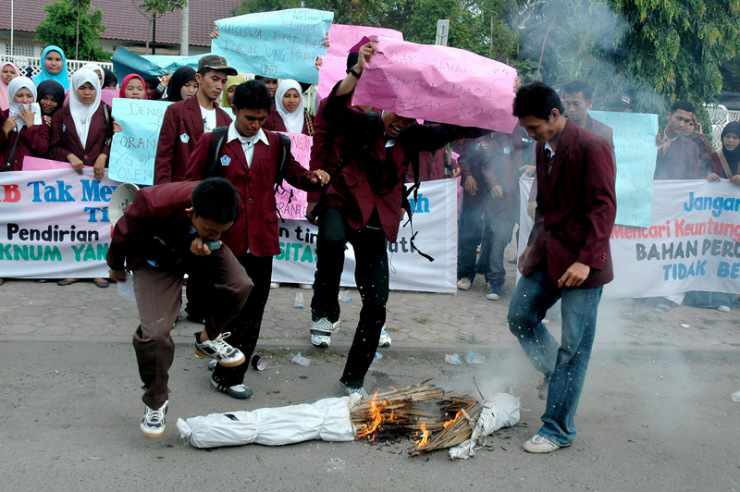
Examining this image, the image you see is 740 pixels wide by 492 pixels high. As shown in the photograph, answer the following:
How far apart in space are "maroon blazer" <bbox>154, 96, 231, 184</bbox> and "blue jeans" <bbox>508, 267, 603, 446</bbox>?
270 cm

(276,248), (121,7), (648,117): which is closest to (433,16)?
(648,117)

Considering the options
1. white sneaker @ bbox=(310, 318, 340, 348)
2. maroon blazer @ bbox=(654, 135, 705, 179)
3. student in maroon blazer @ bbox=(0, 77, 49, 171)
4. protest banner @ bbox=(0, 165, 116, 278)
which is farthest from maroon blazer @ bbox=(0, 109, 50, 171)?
maroon blazer @ bbox=(654, 135, 705, 179)

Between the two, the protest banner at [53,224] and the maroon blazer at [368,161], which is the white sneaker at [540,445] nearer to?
the maroon blazer at [368,161]

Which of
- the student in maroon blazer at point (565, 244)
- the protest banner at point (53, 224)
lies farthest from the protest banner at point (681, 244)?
the protest banner at point (53, 224)

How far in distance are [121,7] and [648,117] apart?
3604cm

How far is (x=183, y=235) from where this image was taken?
367 cm

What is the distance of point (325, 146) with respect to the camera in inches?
173

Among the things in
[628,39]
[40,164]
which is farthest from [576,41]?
[40,164]

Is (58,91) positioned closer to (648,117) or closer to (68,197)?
(68,197)

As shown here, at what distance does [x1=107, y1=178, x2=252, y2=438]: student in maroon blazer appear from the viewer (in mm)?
3520

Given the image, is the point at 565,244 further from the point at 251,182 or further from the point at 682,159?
the point at 682,159

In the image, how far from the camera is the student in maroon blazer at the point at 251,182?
13.5 ft

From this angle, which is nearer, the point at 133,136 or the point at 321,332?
the point at 321,332

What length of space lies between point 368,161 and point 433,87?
645 mm
